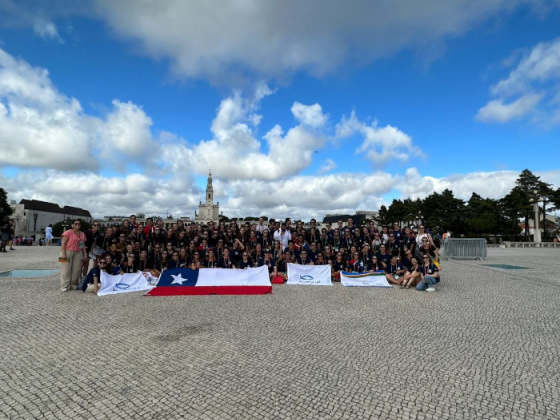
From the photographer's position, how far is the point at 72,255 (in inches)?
362

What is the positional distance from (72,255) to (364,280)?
9132mm

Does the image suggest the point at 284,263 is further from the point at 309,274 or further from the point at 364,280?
the point at 364,280

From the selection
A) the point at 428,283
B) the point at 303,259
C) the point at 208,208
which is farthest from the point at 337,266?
the point at 208,208

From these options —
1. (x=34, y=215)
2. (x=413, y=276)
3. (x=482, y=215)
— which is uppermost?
(x=34, y=215)

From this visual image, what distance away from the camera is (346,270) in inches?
456

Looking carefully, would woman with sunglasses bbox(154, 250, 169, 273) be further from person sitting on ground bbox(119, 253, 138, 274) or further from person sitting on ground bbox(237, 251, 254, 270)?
person sitting on ground bbox(237, 251, 254, 270)

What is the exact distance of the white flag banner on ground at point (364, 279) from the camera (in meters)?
10.2

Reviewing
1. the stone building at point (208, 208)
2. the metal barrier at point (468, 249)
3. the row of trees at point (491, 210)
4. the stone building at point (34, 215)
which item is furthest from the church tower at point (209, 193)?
the metal barrier at point (468, 249)

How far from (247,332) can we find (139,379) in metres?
2.07

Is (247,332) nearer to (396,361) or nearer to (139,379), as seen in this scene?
(139,379)

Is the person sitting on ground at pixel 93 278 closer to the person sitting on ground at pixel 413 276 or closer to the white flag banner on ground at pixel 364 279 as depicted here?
the white flag banner on ground at pixel 364 279

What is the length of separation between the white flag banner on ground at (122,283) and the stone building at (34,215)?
111 meters

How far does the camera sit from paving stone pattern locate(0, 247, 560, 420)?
10.8 feet

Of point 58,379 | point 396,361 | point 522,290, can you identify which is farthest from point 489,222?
point 58,379
